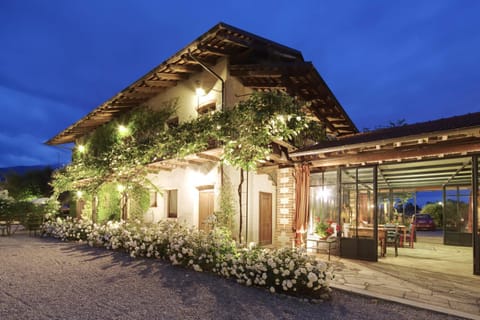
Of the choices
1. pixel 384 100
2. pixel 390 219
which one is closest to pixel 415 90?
pixel 384 100

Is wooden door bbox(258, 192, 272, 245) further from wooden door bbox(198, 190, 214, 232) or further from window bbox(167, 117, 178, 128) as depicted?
window bbox(167, 117, 178, 128)

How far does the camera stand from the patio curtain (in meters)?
8.48

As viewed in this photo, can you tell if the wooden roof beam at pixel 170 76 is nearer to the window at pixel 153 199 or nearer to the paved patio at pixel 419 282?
the window at pixel 153 199

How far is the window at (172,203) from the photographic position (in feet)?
39.8

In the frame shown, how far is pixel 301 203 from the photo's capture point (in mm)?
8586

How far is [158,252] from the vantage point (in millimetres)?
7551

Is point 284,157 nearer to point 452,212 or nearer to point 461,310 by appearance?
point 461,310

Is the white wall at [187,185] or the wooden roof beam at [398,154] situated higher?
the wooden roof beam at [398,154]

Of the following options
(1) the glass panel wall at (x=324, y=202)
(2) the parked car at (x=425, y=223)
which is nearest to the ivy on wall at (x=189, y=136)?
(1) the glass panel wall at (x=324, y=202)

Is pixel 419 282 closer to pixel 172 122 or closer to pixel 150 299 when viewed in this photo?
pixel 150 299

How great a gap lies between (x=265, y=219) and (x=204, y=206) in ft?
6.85

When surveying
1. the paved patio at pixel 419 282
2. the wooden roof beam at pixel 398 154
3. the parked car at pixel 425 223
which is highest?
the wooden roof beam at pixel 398 154

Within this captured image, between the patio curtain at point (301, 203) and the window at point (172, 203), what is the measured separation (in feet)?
17.2

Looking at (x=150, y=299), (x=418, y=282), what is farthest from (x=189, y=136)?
(x=418, y=282)
